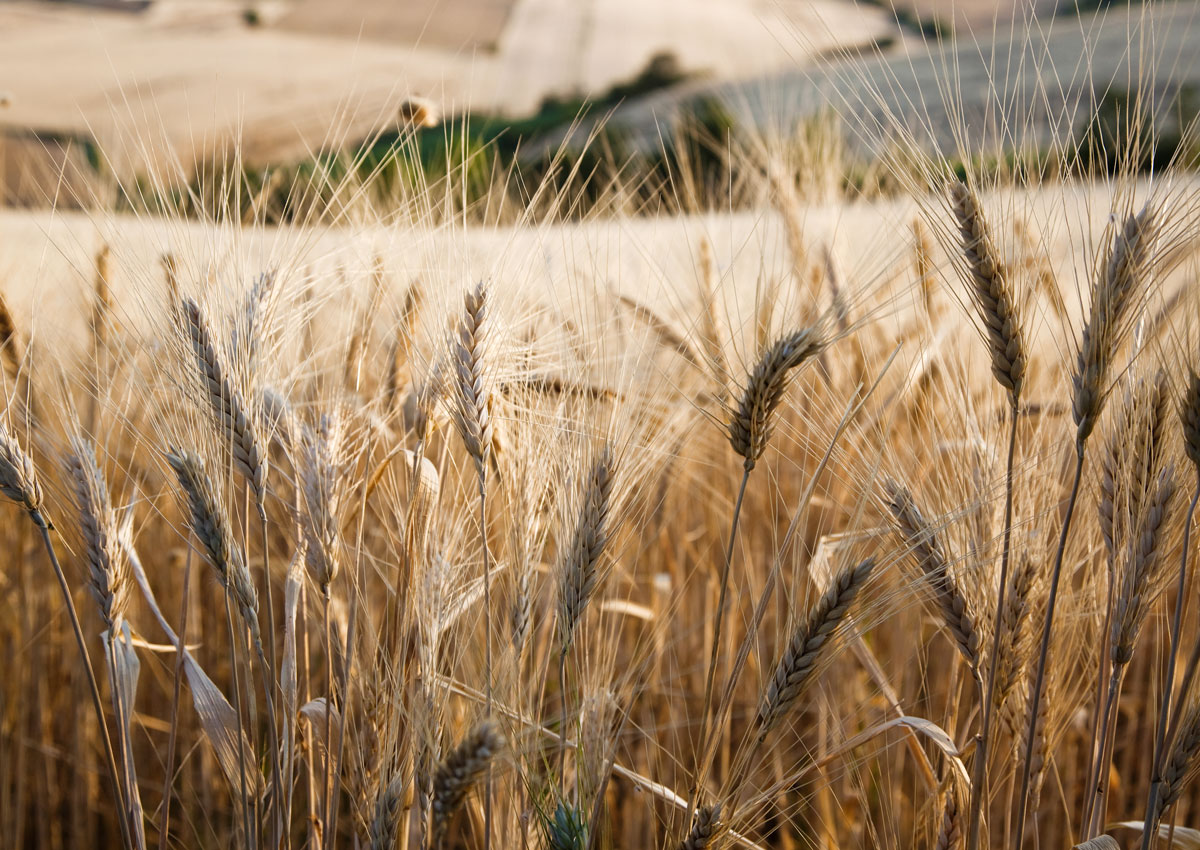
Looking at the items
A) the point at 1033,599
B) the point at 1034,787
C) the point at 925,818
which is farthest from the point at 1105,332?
the point at 925,818

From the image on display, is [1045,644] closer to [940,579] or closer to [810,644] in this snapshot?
[940,579]

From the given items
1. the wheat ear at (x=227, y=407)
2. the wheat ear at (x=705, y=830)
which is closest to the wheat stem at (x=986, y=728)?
the wheat ear at (x=705, y=830)

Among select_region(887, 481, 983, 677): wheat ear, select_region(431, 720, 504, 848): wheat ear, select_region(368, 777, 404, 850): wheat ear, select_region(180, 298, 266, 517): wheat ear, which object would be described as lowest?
select_region(368, 777, 404, 850): wheat ear

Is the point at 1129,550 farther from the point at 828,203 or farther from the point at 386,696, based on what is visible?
the point at 828,203

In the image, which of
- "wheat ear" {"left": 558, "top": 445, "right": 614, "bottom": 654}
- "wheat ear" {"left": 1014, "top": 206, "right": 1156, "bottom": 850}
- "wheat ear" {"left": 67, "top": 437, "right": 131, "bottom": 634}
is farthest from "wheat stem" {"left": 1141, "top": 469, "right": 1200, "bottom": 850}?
"wheat ear" {"left": 67, "top": 437, "right": 131, "bottom": 634}

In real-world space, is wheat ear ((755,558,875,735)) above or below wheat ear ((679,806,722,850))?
above

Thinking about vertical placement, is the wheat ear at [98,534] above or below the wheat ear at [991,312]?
below

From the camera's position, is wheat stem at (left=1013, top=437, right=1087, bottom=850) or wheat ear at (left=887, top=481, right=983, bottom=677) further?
wheat ear at (left=887, top=481, right=983, bottom=677)

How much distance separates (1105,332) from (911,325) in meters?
0.86

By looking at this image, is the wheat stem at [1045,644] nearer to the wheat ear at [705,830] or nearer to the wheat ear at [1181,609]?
the wheat ear at [1181,609]

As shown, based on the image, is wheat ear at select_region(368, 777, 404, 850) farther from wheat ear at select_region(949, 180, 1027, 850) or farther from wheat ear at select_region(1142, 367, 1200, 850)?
wheat ear at select_region(1142, 367, 1200, 850)

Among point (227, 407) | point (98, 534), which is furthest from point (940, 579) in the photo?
point (98, 534)

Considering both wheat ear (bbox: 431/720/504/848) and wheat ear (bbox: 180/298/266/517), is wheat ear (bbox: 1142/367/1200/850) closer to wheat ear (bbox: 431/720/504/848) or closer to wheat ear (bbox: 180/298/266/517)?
wheat ear (bbox: 431/720/504/848)

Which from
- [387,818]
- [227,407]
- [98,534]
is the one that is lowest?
[387,818]
